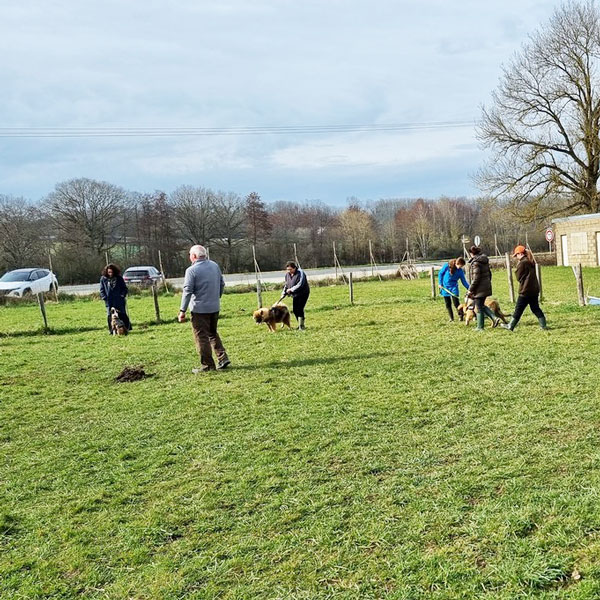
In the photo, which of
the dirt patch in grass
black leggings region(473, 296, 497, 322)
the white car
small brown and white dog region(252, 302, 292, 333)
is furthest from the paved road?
the dirt patch in grass

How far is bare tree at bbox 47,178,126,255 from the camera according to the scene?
159 feet

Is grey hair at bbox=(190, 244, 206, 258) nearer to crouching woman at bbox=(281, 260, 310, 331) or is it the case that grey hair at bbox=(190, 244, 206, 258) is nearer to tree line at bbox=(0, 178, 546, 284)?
crouching woman at bbox=(281, 260, 310, 331)

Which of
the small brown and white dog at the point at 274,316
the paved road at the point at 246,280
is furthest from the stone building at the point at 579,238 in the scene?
the small brown and white dog at the point at 274,316

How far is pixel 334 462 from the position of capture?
14.3ft

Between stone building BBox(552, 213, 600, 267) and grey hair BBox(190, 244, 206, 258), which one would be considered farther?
stone building BBox(552, 213, 600, 267)

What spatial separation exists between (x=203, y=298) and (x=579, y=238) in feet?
99.1

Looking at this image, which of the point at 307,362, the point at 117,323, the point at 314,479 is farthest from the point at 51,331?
the point at 314,479

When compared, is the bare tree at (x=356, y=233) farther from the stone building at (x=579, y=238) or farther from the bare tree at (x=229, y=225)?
the stone building at (x=579, y=238)

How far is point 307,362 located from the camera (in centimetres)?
871

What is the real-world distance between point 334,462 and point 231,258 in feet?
148

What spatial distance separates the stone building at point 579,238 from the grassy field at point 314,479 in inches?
1019

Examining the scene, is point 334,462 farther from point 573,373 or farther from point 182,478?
point 573,373

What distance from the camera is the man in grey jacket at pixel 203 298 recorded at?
806cm

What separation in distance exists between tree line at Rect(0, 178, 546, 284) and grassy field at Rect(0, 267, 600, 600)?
116ft
